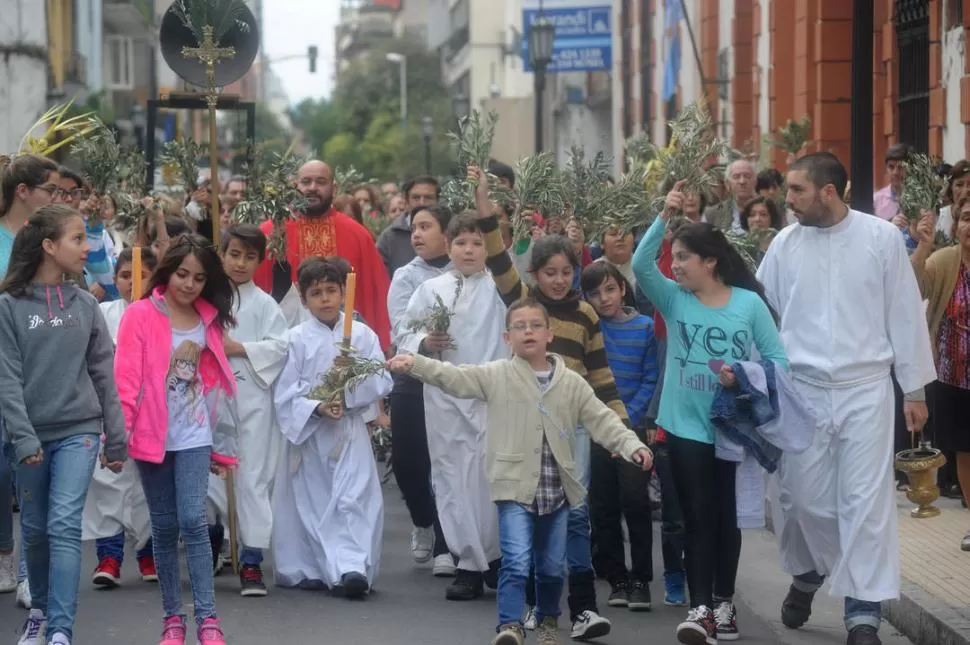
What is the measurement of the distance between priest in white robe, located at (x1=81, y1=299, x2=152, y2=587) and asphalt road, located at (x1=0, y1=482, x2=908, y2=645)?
115mm

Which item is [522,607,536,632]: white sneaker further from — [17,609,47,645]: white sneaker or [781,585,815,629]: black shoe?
[17,609,47,645]: white sneaker

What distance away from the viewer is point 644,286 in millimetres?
8188

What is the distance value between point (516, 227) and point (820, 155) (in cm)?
179

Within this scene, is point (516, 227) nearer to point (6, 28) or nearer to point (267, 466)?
point (267, 466)

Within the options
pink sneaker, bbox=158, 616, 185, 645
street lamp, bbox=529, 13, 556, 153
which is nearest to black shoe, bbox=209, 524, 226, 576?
pink sneaker, bbox=158, 616, 185, 645

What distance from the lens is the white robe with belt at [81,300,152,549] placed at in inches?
372

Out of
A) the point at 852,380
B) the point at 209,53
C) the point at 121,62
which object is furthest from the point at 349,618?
the point at 121,62

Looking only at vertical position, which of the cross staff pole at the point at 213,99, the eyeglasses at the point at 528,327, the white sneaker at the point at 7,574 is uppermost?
the cross staff pole at the point at 213,99

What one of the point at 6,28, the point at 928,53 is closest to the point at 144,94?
the point at 6,28

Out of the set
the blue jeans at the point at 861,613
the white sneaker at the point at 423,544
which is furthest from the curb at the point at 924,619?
the white sneaker at the point at 423,544

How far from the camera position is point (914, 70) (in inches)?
699

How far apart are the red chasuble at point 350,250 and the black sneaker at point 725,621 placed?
11.9ft

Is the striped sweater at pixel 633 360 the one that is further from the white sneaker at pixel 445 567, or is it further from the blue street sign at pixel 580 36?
the blue street sign at pixel 580 36

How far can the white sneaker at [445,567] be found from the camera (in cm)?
965
